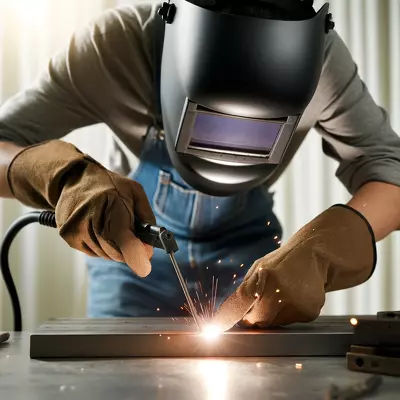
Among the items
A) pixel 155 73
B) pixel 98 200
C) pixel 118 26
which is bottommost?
→ pixel 98 200

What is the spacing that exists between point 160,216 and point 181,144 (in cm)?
58

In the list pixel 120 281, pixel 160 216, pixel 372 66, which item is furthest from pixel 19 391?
pixel 372 66

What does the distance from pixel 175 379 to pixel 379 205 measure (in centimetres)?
82

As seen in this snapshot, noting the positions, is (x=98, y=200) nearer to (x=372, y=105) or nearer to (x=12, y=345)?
(x=12, y=345)

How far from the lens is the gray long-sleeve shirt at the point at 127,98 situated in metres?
1.48

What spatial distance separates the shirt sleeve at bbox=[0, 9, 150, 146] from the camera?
1479mm

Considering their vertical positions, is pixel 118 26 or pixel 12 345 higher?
pixel 118 26

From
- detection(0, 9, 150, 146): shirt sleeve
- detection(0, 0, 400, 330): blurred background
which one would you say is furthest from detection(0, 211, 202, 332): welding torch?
detection(0, 0, 400, 330): blurred background

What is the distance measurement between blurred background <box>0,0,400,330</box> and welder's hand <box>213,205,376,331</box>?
1.51 m

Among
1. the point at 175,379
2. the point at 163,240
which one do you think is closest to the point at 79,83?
the point at 163,240

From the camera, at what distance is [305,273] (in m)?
1.19

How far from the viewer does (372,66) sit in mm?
2986

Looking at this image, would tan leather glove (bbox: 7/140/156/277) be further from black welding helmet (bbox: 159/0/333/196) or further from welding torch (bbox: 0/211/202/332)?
black welding helmet (bbox: 159/0/333/196)

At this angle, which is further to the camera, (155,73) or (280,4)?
(155,73)
